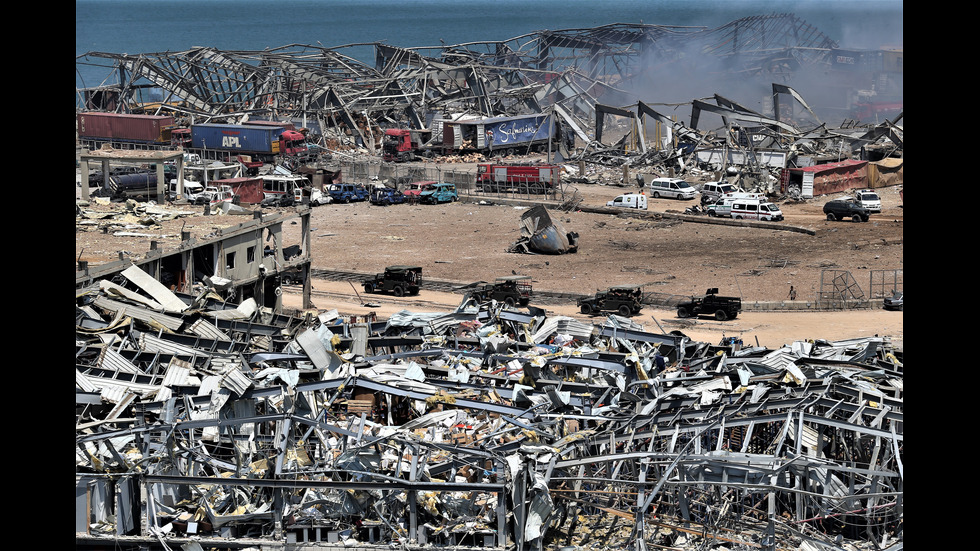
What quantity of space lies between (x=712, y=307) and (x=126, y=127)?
5113 cm

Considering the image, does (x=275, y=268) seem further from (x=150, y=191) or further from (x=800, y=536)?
(x=800, y=536)

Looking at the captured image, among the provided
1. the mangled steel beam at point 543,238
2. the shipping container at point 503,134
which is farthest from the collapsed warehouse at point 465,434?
the shipping container at point 503,134

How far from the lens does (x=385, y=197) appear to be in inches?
2233

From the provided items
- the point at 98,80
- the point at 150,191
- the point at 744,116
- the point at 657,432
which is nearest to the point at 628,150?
the point at 744,116

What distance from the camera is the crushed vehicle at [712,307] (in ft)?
108

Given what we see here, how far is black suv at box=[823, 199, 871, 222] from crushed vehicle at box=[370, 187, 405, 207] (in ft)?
67.0

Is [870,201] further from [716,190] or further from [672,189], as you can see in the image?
[672,189]

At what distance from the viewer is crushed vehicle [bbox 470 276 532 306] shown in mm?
34656

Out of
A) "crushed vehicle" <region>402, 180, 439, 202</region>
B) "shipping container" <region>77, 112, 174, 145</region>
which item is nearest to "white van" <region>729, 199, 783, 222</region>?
"crushed vehicle" <region>402, 180, 439, 202</region>

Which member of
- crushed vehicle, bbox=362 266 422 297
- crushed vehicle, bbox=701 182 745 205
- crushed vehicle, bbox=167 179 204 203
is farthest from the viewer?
crushed vehicle, bbox=701 182 745 205

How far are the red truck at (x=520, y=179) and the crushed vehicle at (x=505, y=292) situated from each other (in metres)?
23.9

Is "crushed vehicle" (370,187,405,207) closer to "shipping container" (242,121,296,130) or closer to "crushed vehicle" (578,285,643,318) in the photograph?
"shipping container" (242,121,296,130)

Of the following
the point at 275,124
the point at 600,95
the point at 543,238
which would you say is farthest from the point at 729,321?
the point at 600,95

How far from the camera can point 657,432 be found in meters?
16.0
